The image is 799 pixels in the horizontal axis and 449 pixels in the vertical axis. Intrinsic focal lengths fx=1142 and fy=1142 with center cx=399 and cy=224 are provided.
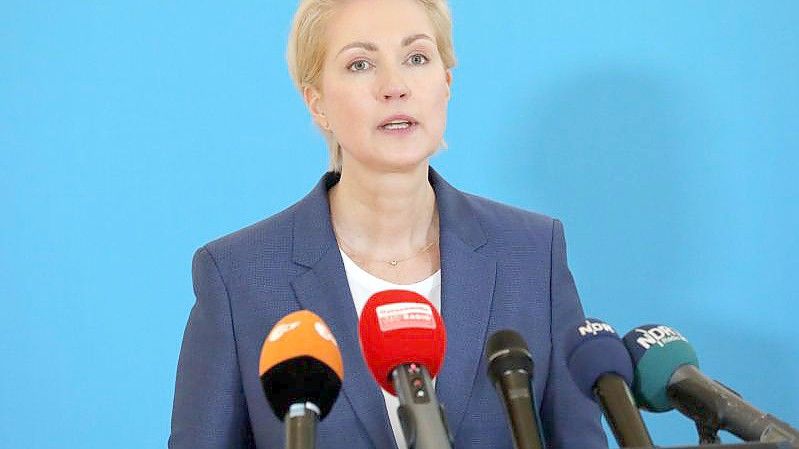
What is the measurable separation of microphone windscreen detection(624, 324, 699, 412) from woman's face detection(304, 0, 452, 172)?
0.69m

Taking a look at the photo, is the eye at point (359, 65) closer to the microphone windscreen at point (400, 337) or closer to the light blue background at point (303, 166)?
the light blue background at point (303, 166)

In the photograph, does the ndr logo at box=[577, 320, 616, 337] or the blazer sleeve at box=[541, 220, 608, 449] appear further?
the blazer sleeve at box=[541, 220, 608, 449]

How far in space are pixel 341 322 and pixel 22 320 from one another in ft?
2.93

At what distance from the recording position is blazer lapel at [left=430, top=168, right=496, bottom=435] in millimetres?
1839

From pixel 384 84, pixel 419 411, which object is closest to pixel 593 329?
pixel 419 411

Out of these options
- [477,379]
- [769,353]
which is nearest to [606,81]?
[769,353]

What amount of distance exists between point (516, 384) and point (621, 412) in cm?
11

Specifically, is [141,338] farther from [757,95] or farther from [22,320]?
[757,95]

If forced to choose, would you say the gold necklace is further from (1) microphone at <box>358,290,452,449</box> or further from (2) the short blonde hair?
(1) microphone at <box>358,290,452,449</box>

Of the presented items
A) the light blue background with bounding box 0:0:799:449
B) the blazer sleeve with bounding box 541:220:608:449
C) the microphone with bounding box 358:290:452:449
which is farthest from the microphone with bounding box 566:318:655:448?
the light blue background with bounding box 0:0:799:449

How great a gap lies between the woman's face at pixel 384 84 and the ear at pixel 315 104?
0.06 m

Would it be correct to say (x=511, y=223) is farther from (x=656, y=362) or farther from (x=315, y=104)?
(x=656, y=362)

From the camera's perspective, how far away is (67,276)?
95.6 inches

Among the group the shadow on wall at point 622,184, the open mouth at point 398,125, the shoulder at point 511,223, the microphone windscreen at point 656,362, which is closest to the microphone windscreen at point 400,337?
the microphone windscreen at point 656,362
